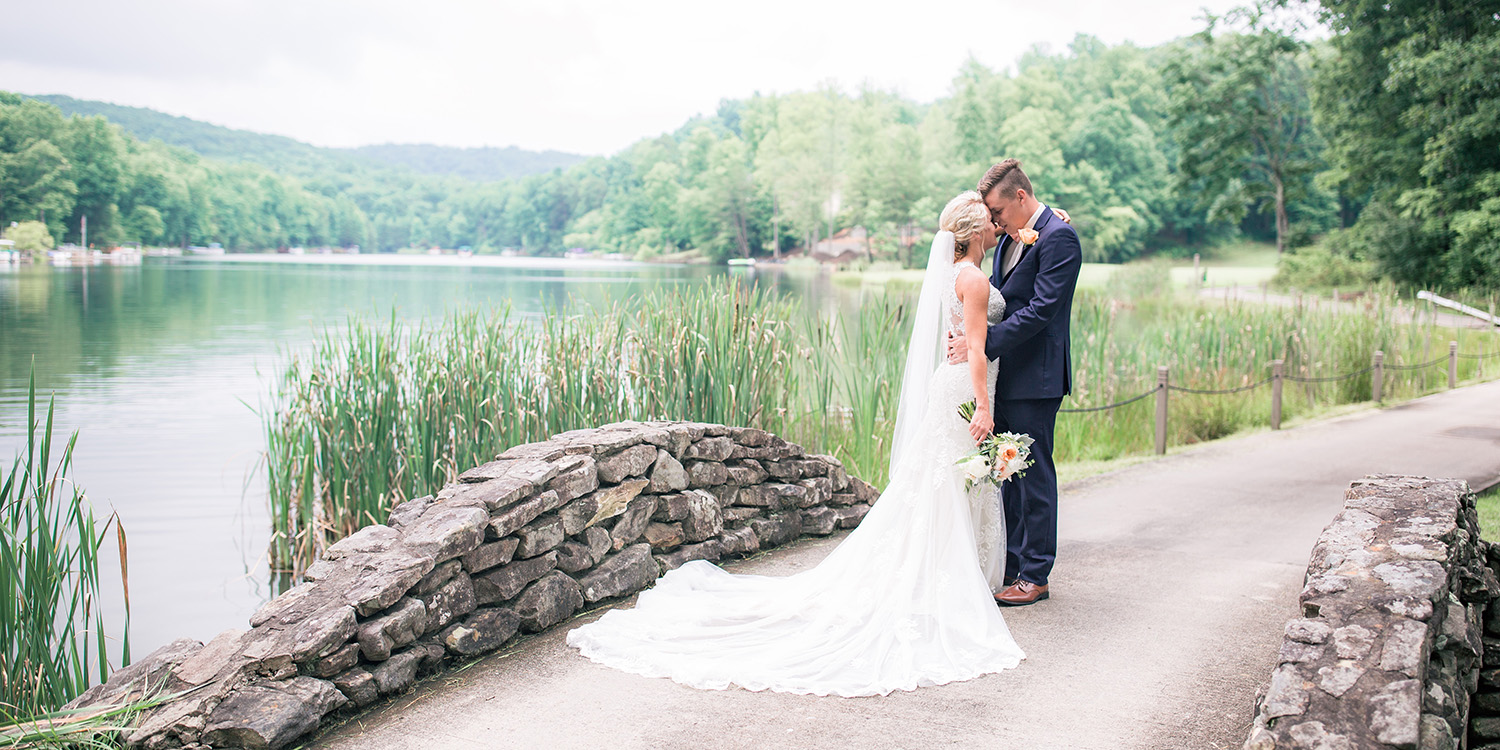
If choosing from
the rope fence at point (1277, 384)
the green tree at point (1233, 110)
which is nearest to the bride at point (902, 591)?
the rope fence at point (1277, 384)

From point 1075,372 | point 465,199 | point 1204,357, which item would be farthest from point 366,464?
point 465,199

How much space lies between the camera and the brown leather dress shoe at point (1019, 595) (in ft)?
14.0

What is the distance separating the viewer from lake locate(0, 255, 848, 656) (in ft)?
23.1

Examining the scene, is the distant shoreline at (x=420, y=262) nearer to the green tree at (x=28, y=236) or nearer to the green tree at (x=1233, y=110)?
the green tree at (x=28, y=236)

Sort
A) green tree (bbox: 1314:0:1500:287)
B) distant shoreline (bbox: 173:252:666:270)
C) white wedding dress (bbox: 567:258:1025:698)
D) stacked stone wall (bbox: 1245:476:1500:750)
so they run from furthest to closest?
distant shoreline (bbox: 173:252:666:270), green tree (bbox: 1314:0:1500:287), white wedding dress (bbox: 567:258:1025:698), stacked stone wall (bbox: 1245:476:1500:750)

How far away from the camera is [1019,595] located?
4273mm

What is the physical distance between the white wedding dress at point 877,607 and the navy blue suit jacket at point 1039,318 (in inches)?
5.7

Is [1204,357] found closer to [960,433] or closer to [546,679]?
[960,433]

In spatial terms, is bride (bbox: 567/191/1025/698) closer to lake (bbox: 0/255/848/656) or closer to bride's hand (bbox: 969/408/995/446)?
bride's hand (bbox: 969/408/995/446)

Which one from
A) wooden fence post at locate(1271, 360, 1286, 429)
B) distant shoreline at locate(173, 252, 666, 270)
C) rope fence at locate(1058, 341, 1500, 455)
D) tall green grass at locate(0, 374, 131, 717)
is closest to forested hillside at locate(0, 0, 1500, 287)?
distant shoreline at locate(173, 252, 666, 270)

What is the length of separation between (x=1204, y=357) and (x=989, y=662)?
30.3 feet

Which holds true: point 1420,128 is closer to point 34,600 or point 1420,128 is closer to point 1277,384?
point 1277,384

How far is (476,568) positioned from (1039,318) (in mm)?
2500

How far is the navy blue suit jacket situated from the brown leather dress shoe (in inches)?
33.4
